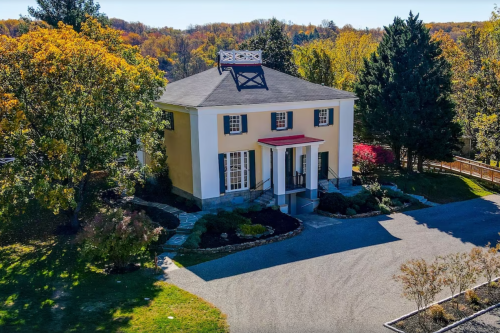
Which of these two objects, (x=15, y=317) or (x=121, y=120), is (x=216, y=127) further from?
(x=15, y=317)

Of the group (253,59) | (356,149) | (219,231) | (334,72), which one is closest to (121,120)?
(219,231)

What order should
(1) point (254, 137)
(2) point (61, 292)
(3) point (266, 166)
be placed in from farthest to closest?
(3) point (266, 166) → (1) point (254, 137) → (2) point (61, 292)

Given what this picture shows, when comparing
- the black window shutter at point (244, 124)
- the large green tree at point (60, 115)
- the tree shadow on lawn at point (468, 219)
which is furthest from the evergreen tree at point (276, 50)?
the large green tree at point (60, 115)

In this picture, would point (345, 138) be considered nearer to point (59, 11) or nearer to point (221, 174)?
point (221, 174)

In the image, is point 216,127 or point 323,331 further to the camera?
point 216,127

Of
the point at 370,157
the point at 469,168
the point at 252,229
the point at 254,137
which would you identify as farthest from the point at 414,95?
the point at 252,229

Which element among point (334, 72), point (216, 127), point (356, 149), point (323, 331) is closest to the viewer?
point (323, 331)

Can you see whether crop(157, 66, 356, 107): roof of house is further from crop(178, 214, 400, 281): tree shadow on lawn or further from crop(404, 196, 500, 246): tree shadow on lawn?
crop(404, 196, 500, 246): tree shadow on lawn
